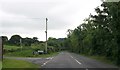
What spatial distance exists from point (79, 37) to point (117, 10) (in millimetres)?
89434

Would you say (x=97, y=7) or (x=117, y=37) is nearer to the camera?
(x=117, y=37)

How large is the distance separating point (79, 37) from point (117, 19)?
3492 inches

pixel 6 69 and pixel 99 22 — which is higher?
pixel 99 22

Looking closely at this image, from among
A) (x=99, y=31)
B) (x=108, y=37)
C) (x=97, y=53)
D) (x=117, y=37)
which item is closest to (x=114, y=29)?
(x=117, y=37)

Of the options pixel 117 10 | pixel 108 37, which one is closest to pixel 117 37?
pixel 117 10

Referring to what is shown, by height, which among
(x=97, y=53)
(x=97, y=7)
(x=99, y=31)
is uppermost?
(x=97, y=7)

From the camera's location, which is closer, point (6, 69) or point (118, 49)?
point (6, 69)

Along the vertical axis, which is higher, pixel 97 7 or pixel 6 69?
pixel 97 7

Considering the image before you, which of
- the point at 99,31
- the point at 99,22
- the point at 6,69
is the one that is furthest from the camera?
the point at 99,22

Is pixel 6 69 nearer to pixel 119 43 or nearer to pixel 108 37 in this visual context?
pixel 119 43

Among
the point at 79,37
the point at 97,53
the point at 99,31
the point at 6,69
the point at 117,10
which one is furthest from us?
the point at 79,37

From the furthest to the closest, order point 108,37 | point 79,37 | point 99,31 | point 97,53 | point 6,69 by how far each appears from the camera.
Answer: point 79,37 → point 97,53 → point 99,31 → point 108,37 → point 6,69

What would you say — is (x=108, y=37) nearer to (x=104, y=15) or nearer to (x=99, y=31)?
(x=99, y=31)

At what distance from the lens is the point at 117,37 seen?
38.9 meters
